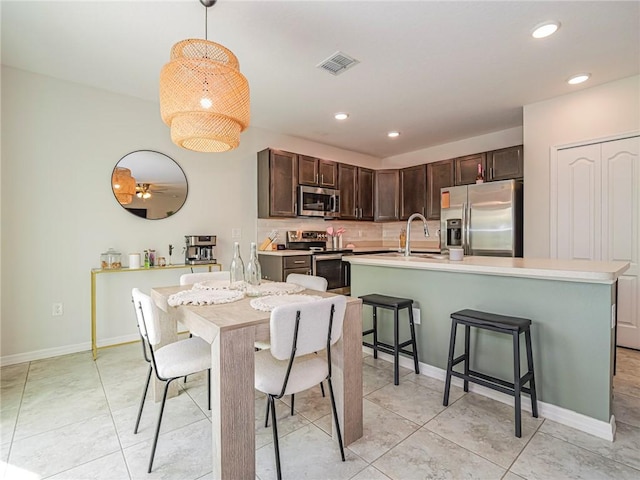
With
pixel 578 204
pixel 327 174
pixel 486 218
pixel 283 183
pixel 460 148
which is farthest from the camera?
pixel 460 148

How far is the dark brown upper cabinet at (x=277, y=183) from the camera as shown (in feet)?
13.7

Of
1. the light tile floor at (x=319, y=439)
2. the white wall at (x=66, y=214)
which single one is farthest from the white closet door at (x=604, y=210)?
the white wall at (x=66, y=214)

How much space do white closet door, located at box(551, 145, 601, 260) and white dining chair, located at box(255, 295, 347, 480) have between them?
313 centimetres

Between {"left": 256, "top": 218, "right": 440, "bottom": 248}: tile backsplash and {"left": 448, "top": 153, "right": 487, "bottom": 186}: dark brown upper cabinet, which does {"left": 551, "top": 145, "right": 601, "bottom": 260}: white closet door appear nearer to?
{"left": 448, "top": 153, "right": 487, "bottom": 186}: dark brown upper cabinet

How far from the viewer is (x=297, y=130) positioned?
4500mm

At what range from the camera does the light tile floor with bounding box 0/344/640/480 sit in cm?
151

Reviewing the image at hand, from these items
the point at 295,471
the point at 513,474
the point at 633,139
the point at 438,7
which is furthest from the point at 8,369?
the point at 633,139

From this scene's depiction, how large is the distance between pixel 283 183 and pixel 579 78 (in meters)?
3.33

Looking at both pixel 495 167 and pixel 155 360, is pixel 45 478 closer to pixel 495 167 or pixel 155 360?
pixel 155 360

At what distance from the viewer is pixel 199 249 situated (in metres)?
3.71

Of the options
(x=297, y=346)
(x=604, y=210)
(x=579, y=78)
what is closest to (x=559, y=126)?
(x=579, y=78)

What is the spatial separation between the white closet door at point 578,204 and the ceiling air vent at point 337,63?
250 cm

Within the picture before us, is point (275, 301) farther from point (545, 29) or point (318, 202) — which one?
point (318, 202)

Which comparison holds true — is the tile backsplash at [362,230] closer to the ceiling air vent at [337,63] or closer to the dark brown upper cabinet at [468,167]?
the dark brown upper cabinet at [468,167]
